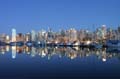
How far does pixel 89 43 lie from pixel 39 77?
16734 centimetres

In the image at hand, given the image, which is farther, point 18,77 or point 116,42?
point 116,42

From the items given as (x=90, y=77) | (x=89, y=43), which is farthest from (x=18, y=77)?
(x=89, y=43)

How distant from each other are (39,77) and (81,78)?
3.30 meters

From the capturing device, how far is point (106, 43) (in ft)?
596

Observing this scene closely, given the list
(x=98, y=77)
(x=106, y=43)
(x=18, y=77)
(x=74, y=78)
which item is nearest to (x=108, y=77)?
(x=98, y=77)

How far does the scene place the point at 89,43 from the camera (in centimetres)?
19600

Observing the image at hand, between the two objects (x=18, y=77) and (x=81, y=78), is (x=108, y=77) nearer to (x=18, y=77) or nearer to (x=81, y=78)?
(x=81, y=78)

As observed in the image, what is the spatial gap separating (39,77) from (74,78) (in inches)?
108

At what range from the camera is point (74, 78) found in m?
29.3

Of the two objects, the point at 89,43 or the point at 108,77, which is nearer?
the point at 108,77

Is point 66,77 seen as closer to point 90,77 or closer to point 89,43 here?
point 90,77

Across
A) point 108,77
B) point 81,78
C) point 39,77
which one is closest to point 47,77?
point 39,77

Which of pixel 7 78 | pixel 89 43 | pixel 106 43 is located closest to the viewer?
pixel 7 78

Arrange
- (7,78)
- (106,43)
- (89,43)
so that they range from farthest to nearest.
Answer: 1. (89,43)
2. (106,43)
3. (7,78)
